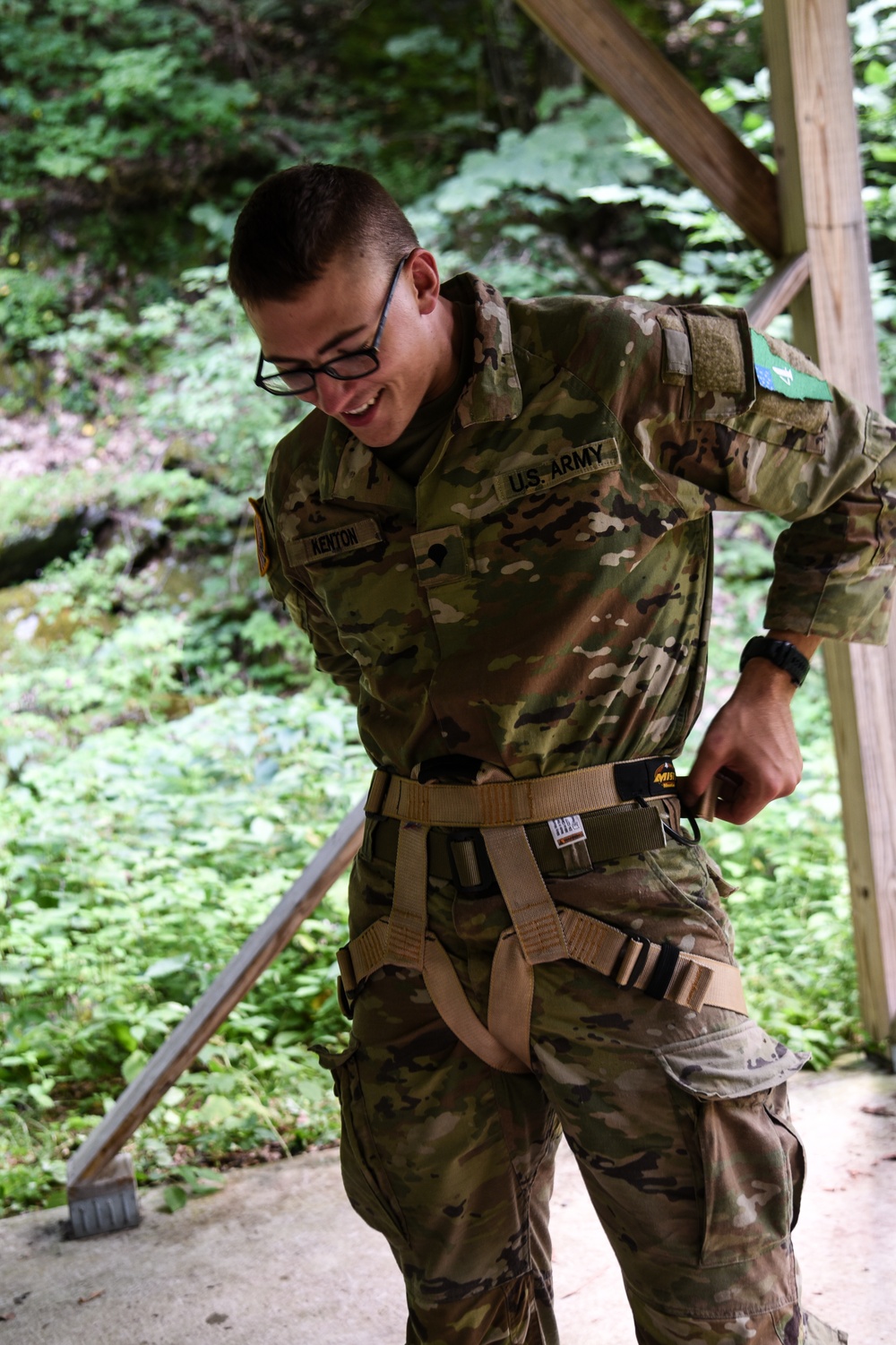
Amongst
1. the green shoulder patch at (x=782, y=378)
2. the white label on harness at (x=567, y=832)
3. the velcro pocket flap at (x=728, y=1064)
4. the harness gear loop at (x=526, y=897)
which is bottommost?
the velcro pocket flap at (x=728, y=1064)

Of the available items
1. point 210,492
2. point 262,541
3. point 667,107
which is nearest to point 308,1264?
point 262,541

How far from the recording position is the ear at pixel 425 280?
1362 millimetres

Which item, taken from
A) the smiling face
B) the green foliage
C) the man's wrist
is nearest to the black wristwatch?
the man's wrist

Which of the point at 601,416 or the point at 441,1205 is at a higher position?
the point at 601,416

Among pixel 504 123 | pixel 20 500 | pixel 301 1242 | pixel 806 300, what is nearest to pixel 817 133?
pixel 806 300

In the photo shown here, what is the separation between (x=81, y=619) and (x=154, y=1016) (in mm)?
3454

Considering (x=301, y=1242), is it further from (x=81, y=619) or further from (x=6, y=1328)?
(x=81, y=619)

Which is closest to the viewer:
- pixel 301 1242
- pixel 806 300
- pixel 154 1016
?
pixel 301 1242

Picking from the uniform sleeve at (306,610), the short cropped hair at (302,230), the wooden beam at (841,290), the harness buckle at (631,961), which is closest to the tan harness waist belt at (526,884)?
the harness buckle at (631,961)

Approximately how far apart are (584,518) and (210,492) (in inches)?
214

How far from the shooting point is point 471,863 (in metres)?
1.40

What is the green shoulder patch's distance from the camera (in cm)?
138

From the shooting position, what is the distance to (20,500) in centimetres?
649

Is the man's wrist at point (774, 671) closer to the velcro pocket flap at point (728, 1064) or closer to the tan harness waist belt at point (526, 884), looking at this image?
the tan harness waist belt at point (526, 884)
